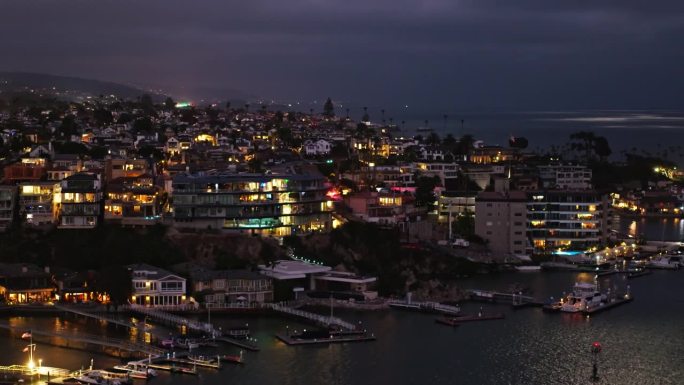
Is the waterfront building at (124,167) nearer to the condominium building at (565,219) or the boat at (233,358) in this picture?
the condominium building at (565,219)

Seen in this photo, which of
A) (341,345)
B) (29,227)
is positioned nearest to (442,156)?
(29,227)

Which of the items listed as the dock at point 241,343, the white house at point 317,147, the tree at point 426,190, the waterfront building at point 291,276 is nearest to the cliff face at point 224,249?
the waterfront building at point 291,276

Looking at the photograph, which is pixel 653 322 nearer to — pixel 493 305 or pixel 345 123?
pixel 493 305

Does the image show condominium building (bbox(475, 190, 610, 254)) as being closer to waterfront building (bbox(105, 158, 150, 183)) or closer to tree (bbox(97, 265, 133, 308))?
waterfront building (bbox(105, 158, 150, 183))

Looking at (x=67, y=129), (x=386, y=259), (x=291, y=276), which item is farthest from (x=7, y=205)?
(x=67, y=129)

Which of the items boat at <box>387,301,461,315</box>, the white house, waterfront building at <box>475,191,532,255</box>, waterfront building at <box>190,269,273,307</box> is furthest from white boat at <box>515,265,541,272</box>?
the white house

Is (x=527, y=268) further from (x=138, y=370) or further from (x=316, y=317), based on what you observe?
(x=138, y=370)
